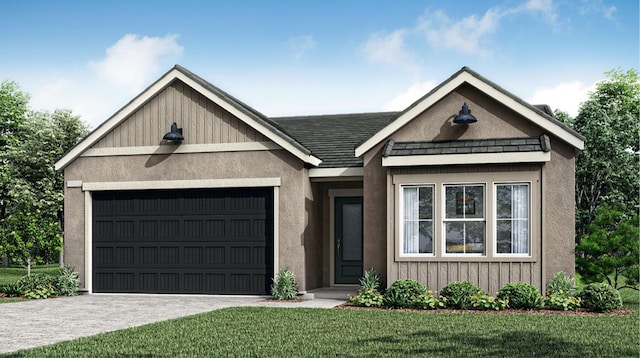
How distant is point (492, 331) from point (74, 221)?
40.2ft

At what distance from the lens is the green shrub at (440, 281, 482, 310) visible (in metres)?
15.3

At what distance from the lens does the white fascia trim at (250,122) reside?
59.3ft

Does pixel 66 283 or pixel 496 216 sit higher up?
pixel 496 216

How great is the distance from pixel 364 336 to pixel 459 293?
4.70 meters

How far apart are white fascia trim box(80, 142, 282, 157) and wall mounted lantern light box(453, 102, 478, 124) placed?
4.56 meters

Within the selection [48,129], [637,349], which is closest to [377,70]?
[637,349]

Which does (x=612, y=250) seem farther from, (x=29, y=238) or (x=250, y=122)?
(x=29, y=238)

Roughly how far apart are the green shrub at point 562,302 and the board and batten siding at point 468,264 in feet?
1.83

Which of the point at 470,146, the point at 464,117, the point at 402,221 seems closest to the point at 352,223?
the point at 402,221

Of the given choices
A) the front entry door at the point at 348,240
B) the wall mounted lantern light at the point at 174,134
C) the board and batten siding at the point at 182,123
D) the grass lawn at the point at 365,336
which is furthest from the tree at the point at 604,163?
the wall mounted lantern light at the point at 174,134

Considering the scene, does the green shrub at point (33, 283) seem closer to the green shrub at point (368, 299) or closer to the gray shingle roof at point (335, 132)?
the gray shingle roof at point (335, 132)

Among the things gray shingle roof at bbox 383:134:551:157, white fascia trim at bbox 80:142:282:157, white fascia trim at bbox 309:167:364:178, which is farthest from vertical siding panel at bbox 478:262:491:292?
white fascia trim at bbox 80:142:282:157

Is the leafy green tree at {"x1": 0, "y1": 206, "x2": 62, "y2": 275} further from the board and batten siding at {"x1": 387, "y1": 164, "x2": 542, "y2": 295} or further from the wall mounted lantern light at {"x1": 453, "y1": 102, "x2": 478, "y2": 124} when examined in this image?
the wall mounted lantern light at {"x1": 453, "y1": 102, "x2": 478, "y2": 124}

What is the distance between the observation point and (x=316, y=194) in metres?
19.6
